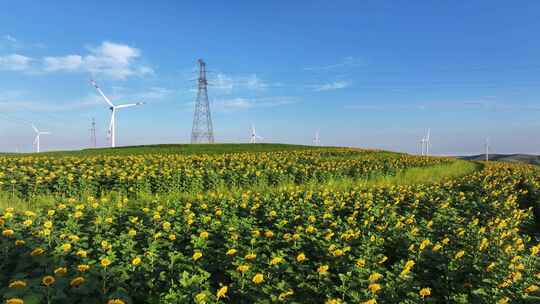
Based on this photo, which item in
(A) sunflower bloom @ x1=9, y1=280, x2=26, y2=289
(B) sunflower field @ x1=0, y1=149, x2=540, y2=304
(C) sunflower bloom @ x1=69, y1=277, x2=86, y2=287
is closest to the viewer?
(A) sunflower bloom @ x1=9, y1=280, x2=26, y2=289

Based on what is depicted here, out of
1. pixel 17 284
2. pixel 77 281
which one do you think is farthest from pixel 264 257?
pixel 17 284

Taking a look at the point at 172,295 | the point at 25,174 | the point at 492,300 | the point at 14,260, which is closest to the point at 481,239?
the point at 492,300

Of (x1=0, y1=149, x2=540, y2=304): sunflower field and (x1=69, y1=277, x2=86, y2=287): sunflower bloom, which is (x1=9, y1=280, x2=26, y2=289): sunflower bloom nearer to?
(x1=0, y1=149, x2=540, y2=304): sunflower field

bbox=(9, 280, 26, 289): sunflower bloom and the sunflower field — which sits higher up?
bbox=(9, 280, 26, 289): sunflower bloom

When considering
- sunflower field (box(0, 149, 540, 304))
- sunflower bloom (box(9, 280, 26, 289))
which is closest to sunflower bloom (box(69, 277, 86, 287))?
sunflower field (box(0, 149, 540, 304))

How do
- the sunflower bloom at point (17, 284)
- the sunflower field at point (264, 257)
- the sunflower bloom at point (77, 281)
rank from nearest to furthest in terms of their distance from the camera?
the sunflower bloom at point (17, 284) < the sunflower bloom at point (77, 281) < the sunflower field at point (264, 257)

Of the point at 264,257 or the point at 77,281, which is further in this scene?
the point at 264,257

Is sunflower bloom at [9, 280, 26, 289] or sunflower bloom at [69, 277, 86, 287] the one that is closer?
sunflower bloom at [9, 280, 26, 289]

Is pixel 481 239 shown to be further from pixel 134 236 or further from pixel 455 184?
pixel 455 184

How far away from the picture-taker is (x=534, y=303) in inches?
161

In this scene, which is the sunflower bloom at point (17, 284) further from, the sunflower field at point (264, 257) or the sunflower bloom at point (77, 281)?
the sunflower bloom at point (77, 281)

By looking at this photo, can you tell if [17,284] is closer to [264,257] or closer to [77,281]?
[77,281]

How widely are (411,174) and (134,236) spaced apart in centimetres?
1436

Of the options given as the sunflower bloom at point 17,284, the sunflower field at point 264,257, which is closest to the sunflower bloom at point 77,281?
the sunflower field at point 264,257
